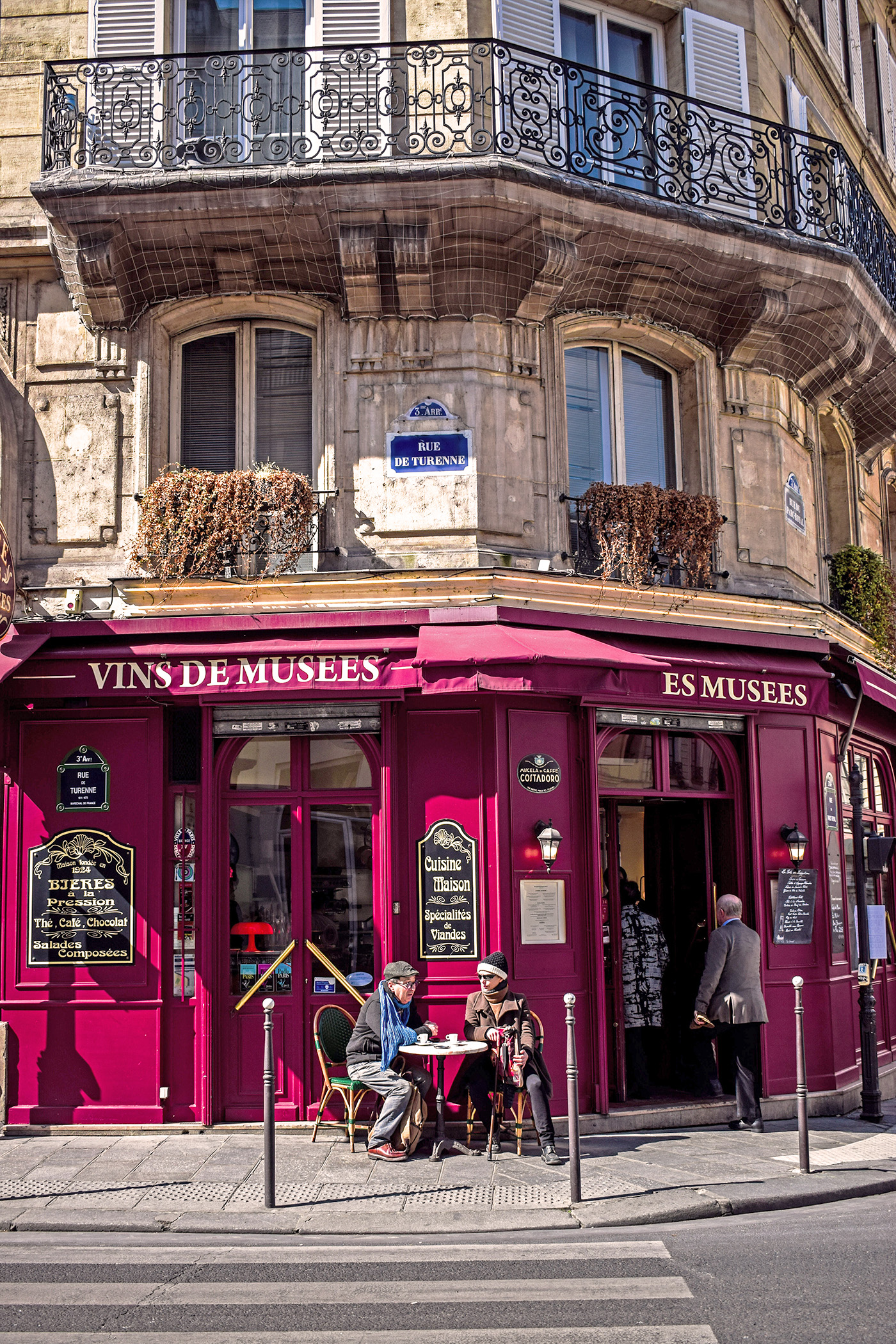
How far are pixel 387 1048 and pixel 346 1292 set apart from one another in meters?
3.24

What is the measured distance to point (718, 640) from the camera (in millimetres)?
11828

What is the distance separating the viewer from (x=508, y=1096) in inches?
409

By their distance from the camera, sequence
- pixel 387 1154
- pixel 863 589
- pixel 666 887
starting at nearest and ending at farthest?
pixel 387 1154, pixel 666 887, pixel 863 589

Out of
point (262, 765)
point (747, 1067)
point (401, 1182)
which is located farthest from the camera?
point (262, 765)

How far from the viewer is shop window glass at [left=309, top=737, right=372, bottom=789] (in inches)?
443

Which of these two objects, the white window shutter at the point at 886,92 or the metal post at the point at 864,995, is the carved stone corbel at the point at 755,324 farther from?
the white window shutter at the point at 886,92

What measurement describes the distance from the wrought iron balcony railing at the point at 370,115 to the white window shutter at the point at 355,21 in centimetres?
18

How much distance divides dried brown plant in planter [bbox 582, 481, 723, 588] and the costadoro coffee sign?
0.93 metres

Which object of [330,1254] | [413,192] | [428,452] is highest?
[413,192]

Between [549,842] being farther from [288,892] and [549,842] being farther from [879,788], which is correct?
[879,788]

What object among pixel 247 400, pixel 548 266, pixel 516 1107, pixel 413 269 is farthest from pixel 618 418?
pixel 516 1107

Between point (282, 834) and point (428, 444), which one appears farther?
point (428, 444)

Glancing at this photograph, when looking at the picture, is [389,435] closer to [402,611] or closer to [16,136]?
[402,611]

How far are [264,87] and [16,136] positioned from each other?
91.9 inches
